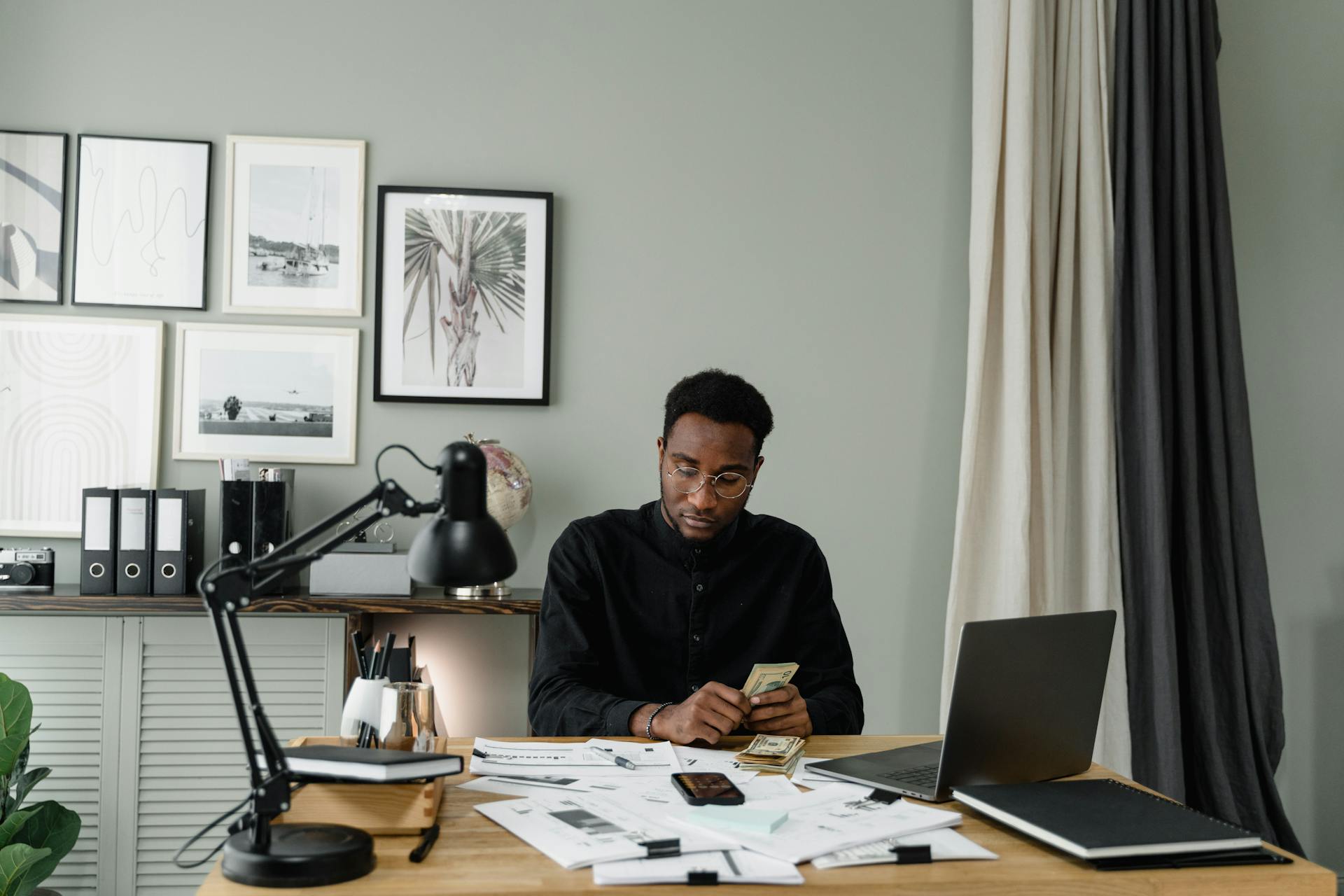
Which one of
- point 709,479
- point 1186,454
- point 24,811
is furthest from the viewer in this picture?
point 1186,454

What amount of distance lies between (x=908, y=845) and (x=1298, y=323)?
2.79 m

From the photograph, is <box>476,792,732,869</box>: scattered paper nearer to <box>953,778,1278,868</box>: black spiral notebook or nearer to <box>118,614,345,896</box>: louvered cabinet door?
<box>953,778,1278,868</box>: black spiral notebook

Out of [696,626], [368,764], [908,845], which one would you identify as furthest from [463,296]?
[908,845]

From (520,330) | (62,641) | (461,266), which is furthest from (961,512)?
(62,641)

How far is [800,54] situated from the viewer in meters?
3.09

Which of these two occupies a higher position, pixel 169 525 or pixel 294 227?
pixel 294 227

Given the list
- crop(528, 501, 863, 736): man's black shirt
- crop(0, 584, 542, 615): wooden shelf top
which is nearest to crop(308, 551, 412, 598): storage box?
crop(0, 584, 542, 615): wooden shelf top

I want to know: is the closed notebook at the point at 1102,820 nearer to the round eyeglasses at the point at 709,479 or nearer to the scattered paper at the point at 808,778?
the scattered paper at the point at 808,778

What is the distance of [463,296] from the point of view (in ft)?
9.71

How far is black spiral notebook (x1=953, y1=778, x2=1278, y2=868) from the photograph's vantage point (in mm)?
1138

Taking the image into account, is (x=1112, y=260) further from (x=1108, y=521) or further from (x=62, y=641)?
(x=62, y=641)

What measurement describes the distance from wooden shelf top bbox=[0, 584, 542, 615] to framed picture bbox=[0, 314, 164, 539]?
0.99 ft

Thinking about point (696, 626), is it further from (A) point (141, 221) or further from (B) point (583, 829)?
(A) point (141, 221)

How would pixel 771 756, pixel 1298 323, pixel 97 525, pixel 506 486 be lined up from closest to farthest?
pixel 771 756
pixel 97 525
pixel 506 486
pixel 1298 323
